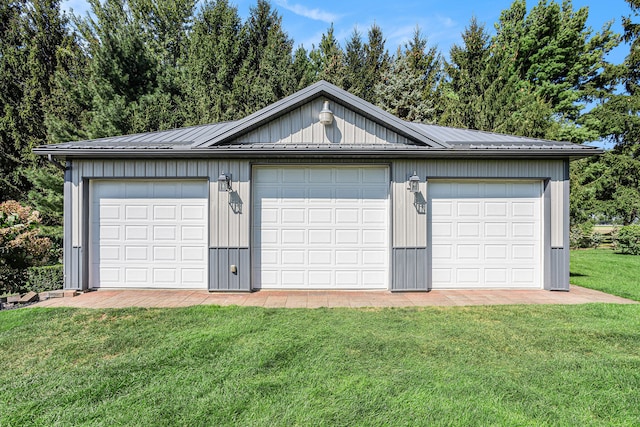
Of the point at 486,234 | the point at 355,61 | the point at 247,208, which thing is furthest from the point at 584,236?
the point at 247,208

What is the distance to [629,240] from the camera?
12594 millimetres

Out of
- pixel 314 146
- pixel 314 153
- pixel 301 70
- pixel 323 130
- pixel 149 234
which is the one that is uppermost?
pixel 301 70

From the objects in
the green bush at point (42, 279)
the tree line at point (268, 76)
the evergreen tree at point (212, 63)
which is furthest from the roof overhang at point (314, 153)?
the evergreen tree at point (212, 63)

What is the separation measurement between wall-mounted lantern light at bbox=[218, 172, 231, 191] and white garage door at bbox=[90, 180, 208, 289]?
41cm

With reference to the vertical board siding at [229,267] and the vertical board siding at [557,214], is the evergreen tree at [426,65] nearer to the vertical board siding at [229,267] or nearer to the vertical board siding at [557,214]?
the vertical board siding at [557,214]

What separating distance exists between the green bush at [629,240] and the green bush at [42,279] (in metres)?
19.2

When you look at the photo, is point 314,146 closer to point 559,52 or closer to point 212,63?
point 212,63

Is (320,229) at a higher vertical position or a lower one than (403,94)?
lower

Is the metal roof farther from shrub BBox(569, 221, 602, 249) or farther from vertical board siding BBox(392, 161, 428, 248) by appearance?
shrub BBox(569, 221, 602, 249)

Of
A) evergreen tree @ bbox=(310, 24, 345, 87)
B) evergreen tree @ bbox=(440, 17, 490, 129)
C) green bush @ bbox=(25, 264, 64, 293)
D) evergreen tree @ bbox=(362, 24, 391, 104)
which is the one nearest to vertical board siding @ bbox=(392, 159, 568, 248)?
green bush @ bbox=(25, 264, 64, 293)

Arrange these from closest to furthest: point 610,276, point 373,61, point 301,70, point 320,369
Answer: point 320,369, point 610,276, point 301,70, point 373,61

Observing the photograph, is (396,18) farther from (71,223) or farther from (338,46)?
(71,223)

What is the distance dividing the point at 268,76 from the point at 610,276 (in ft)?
50.0

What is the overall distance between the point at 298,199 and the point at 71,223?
15.4 ft
